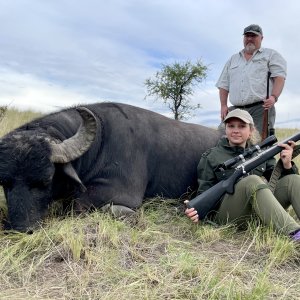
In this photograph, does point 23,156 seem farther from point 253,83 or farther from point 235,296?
point 253,83

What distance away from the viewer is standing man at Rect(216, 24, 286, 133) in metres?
7.89

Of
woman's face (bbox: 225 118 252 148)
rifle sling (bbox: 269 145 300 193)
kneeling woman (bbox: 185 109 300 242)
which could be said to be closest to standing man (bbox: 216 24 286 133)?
kneeling woman (bbox: 185 109 300 242)

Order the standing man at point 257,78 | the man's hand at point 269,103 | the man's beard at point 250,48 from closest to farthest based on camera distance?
the man's hand at point 269,103
the standing man at point 257,78
the man's beard at point 250,48

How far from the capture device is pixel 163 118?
6578 mm

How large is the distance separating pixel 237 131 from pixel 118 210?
1629 mm

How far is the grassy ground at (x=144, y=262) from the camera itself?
3305 millimetres

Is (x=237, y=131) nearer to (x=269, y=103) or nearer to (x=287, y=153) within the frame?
(x=287, y=153)

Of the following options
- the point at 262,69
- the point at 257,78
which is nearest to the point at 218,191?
the point at 257,78

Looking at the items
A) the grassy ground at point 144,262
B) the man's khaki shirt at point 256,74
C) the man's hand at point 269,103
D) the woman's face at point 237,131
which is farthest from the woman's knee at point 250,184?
the man's khaki shirt at point 256,74

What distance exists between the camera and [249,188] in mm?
4738

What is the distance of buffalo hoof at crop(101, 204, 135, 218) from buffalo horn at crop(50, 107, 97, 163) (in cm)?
68

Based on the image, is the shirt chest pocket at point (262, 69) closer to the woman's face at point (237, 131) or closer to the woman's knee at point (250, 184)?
the woman's face at point (237, 131)

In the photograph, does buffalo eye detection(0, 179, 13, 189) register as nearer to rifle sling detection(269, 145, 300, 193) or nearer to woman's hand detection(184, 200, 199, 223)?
woman's hand detection(184, 200, 199, 223)

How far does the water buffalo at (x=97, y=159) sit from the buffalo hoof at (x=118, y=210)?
0.16 ft
